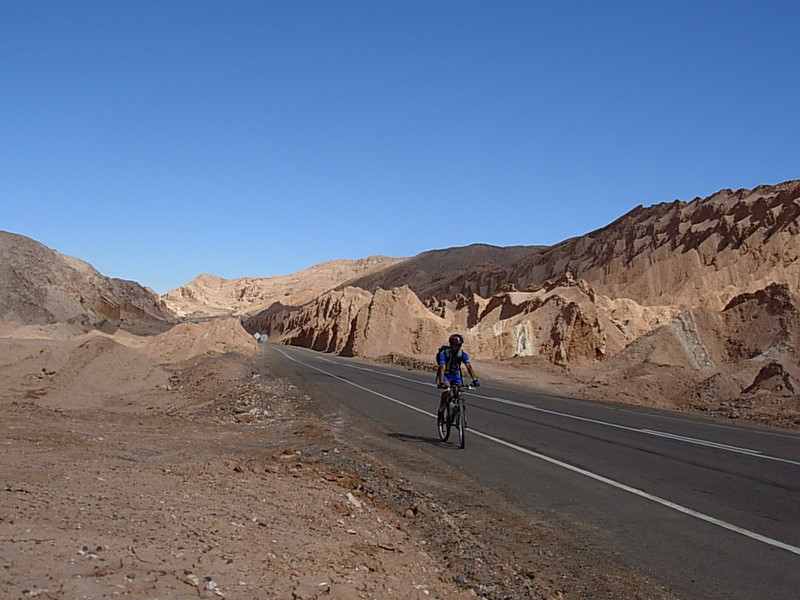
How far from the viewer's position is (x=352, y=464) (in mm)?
9828

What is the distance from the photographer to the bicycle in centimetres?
1192

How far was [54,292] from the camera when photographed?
61.8 m

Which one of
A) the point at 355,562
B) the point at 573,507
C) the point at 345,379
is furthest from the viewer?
the point at 345,379

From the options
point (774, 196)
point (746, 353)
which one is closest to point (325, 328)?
point (774, 196)

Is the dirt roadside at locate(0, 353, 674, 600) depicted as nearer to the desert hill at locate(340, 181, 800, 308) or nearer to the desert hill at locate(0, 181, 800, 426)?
the desert hill at locate(0, 181, 800, 426)

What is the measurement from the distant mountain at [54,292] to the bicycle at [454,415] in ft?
153

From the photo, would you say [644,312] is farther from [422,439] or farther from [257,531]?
[257,531]

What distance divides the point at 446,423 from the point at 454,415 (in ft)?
1.14

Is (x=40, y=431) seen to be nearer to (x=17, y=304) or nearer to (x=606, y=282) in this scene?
(x=17, y=304)

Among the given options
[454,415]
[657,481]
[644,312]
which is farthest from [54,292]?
[657,481]

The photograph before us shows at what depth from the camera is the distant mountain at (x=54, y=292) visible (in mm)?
56125

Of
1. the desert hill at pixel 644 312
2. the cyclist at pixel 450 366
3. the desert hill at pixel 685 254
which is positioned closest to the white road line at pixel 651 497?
the cyclist at pixel 450 366

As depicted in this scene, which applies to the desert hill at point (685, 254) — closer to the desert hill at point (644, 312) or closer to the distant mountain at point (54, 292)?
the desert hill at point (644, 312)

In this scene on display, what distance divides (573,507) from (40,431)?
7967mm
